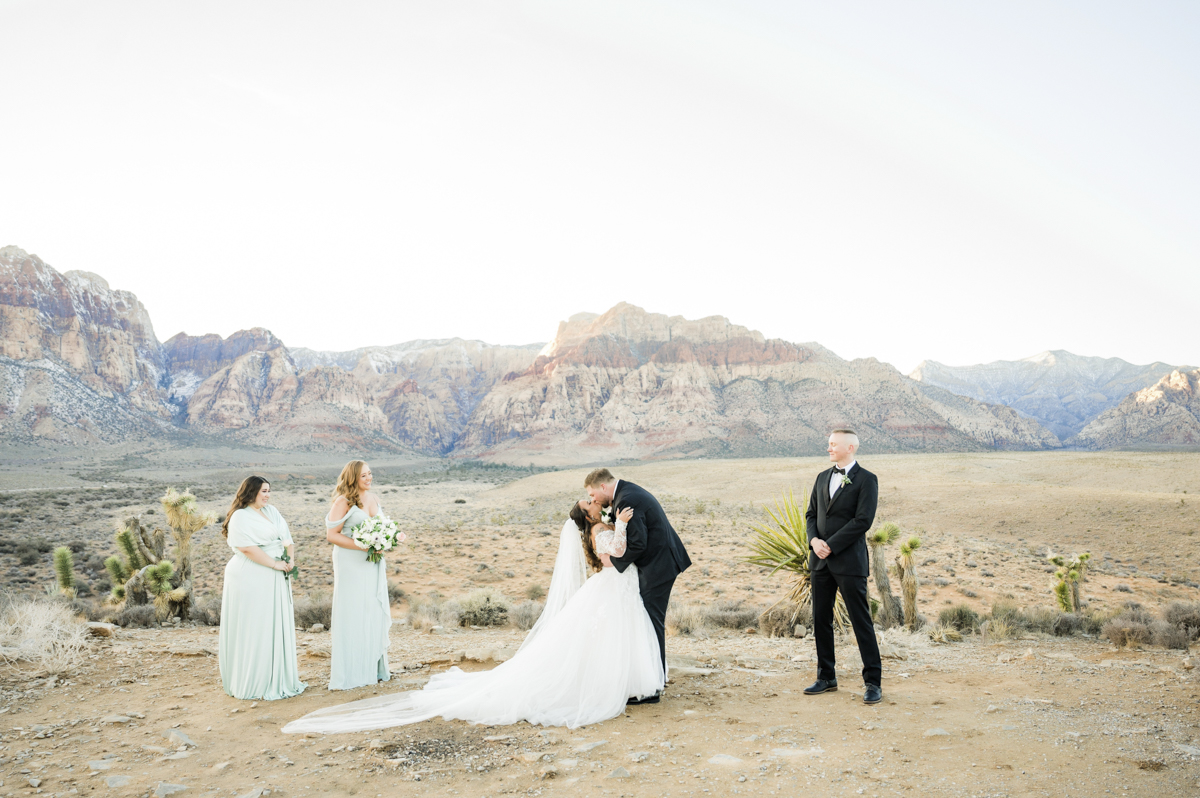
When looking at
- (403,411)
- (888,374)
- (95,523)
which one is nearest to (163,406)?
(403,411)

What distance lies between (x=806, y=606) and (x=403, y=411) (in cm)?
15320

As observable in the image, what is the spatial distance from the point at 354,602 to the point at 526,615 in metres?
4.83

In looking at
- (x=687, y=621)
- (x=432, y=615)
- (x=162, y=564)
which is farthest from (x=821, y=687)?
(x=162, y=564)

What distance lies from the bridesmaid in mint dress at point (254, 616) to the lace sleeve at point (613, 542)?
2.85m

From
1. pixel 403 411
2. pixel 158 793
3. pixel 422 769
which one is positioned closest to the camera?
pixel 158 793

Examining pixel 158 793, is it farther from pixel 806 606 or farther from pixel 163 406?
pixel 163 406

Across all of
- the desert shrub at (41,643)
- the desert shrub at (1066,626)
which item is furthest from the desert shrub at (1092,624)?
the desert shrub at (41,643)

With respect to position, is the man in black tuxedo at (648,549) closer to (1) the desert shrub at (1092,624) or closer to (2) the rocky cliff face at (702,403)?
(1) the desert shrub at (1092,624)

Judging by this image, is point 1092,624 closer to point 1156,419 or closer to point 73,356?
point 73,356

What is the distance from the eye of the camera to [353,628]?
20.2 ft

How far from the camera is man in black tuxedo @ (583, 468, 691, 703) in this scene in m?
5.49

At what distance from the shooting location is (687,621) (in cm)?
976

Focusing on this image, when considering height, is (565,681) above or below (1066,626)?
above

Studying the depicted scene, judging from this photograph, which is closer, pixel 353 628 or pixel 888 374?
pixel 353 628
